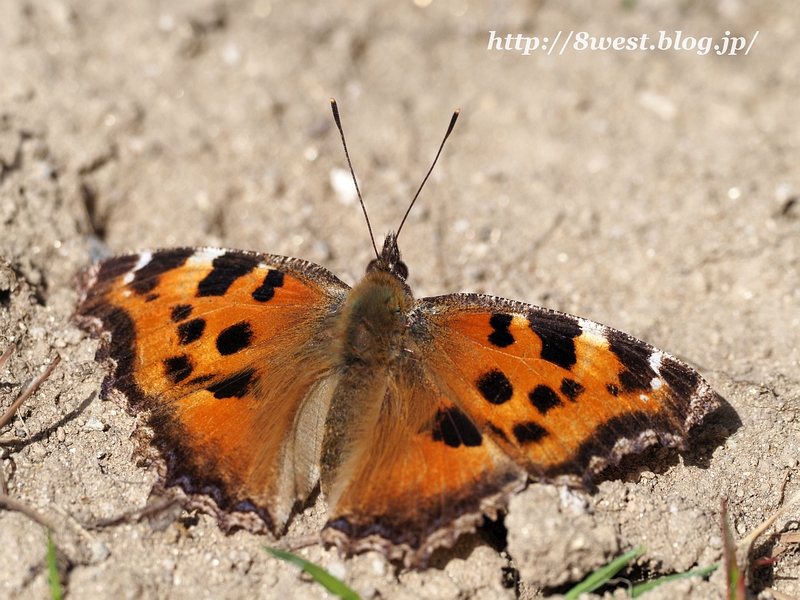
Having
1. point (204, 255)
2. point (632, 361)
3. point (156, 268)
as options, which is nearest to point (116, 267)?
point (156, 268)

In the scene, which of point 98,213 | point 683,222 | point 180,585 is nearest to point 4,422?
point 180,585

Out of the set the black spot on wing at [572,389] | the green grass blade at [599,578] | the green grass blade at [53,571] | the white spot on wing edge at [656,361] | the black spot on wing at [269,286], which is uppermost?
the black spot on wing at [269,286]

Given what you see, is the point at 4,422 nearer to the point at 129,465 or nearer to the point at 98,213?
the point at 129,465

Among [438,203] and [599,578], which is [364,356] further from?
[438,203]

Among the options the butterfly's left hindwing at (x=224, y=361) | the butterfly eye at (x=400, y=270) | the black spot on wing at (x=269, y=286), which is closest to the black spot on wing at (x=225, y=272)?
the butterfly's left hindwing at (x=224, y=361)

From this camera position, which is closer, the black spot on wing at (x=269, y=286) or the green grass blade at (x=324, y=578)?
the green grass blade at (x=324, y=578)

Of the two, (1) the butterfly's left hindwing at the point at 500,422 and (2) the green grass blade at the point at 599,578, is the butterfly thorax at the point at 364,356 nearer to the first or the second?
(1) the butterfly's left hindwing at the point at 500,422

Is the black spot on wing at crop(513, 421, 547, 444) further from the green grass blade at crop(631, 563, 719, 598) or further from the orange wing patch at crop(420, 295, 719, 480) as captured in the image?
the green grass blade at crop(631, 563, 719, 598)
